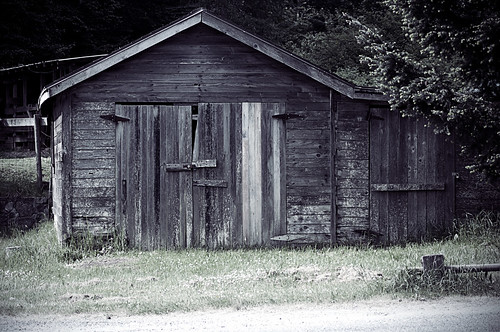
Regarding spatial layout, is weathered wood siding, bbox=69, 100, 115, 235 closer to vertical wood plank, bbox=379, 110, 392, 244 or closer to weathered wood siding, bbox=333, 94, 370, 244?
weathered wood siding, bbox=333, 94, 370, 244

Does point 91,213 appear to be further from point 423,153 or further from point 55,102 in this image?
point 423,153

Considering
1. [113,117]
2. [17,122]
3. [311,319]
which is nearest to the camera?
[311,319]

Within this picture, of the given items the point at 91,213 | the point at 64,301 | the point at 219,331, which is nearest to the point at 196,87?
the point at 91,213

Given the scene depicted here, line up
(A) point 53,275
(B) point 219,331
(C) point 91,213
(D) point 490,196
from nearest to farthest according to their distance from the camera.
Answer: (B) point 219,331 → (A) point 53,275 → (C) point 91,213 → (D) point 490,196

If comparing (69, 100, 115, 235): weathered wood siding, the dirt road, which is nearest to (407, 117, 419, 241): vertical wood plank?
the dirt road

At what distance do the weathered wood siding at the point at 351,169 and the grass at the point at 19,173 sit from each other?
904 cm

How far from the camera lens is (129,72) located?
1295cm

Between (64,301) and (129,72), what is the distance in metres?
5.82

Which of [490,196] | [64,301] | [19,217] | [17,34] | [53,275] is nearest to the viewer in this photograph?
[64,301]

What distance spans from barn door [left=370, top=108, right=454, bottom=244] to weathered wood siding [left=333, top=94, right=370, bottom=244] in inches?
6.5

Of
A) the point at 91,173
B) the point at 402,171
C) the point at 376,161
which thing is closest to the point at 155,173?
the point at 91,173

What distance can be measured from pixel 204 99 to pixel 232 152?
1.22 m

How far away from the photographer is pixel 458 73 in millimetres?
10883

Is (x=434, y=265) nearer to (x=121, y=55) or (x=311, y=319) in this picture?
(x=311, y=319)
